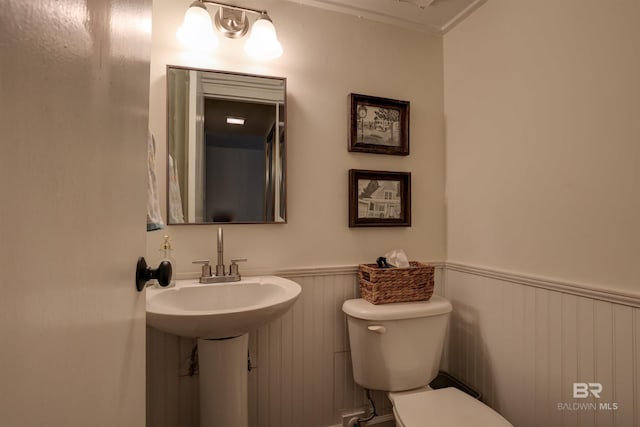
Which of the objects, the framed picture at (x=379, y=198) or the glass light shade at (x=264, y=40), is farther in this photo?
the framed picture at (x=379, y=198)

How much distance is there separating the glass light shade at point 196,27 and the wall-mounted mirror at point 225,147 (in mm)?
127

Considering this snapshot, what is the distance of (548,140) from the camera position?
47.7 inches

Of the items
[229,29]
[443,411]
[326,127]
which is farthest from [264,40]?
[443,411]

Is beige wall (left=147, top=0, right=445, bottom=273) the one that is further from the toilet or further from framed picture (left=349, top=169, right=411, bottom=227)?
the toilet

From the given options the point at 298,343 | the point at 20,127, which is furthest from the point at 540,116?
the point at 20,127

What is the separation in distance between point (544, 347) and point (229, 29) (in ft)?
6.27

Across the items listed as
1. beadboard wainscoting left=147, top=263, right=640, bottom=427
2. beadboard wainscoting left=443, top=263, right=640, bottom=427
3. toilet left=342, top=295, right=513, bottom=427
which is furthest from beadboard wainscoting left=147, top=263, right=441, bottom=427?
beadboard wainscoting left=443, top=263, right=640, bottom=427

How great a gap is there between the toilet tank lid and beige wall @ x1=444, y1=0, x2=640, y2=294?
1.21 ft

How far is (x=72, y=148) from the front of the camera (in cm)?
31

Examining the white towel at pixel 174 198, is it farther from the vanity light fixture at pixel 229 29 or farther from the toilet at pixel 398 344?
the toilet at pixel 398 344

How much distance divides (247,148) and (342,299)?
0.88 m

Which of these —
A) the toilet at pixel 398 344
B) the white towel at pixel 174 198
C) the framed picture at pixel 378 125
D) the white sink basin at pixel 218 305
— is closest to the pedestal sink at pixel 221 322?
the white sink basin at pixel 218 305

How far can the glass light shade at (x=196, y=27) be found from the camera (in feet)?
4.16

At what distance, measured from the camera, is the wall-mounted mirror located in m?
1.32
